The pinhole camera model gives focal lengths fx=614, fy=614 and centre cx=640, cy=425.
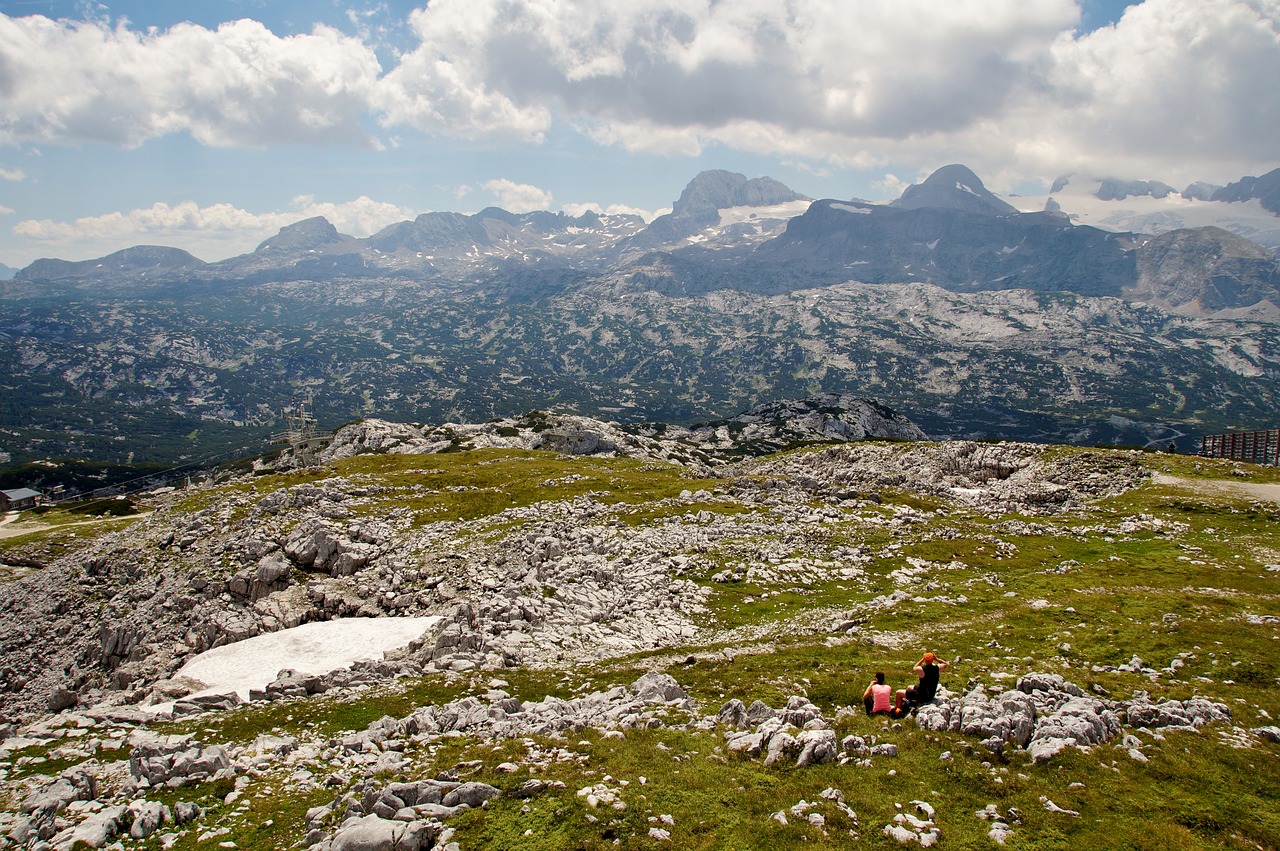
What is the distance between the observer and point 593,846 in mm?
14547

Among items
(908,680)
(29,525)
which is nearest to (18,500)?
(29,525)

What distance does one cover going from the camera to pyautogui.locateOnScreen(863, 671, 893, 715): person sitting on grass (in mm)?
21062

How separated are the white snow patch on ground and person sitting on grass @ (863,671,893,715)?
26.5 meters

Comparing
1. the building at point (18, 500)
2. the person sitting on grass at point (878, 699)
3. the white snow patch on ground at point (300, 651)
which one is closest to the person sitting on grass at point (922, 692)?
the person sitting on grass at point (878, 699)

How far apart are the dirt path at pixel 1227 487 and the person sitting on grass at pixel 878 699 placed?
62773mm

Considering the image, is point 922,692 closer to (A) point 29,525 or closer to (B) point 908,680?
(B) point 908,680

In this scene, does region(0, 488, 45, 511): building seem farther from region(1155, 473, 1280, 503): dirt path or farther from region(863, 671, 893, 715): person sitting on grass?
region(1155, 473, 1280, 503): dirt path

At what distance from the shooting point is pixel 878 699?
21.2m

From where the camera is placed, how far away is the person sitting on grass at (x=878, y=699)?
21062 mm

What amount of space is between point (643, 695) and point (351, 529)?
42.5m

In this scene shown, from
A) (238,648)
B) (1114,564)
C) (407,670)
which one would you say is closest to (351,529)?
(238,648)

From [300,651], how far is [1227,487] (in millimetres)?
86908

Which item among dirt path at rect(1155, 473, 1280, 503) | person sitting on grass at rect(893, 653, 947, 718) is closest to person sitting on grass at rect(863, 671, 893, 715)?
person sitting on grass at rect(893, 653, 947, 718)

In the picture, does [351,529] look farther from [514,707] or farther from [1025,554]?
[1025,554]
